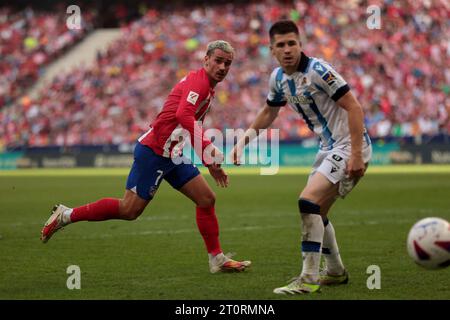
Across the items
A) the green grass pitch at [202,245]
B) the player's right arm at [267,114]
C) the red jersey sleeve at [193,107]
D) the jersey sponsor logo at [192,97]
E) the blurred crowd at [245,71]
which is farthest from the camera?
the blurred crowd at [245,71]

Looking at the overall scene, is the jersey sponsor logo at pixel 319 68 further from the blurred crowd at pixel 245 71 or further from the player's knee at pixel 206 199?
the blurred crowd at pixel 245 71

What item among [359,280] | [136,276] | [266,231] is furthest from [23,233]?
[359,280]

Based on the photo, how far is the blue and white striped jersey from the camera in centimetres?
682

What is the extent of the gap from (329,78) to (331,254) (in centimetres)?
162

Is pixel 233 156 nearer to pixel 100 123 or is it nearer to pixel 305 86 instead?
pixel 305 86

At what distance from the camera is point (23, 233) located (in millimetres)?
11641

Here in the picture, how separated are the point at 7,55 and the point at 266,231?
28.1 m

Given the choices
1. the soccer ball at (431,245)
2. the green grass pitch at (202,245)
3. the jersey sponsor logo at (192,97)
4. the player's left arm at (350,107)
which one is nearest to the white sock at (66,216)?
the green grass pitch at (202,245)

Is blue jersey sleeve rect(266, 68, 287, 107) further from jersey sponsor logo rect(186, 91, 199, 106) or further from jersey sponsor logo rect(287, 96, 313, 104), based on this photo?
jersey sponsor logo rect(186, 91, 199, 106)

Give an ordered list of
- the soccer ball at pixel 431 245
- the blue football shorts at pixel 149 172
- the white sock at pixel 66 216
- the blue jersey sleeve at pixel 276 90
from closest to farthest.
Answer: the soccer ball at pixel 431 245 < the blue jersey sleeve at pixel 276 90 < the blue football shorts at pixel 149 172 < the white sock at pixel 66 216

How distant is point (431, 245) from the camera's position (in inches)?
254

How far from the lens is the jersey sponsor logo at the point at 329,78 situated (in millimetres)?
6770

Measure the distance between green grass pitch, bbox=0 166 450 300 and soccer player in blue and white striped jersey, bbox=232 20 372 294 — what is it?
10.6 inches

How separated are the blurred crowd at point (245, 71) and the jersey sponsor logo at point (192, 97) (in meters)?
21.0
